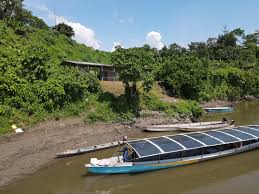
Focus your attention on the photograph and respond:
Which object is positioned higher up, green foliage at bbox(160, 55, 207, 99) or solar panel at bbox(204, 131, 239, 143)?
green foliage at bbox(160, 55, 207, 99)

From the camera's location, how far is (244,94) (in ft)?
178

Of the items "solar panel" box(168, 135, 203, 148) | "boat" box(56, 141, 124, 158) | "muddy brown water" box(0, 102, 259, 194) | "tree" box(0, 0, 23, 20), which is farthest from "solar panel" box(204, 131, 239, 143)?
"tree" box(0, 0, 23, 20)

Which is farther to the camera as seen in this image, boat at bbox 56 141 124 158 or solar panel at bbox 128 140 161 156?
boat at bbox 56 141 124 158

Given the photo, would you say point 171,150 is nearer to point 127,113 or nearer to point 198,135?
point 198,135

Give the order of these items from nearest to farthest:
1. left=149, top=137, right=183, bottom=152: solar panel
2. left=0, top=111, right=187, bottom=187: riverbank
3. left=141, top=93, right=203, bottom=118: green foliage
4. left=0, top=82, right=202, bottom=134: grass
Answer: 1. left=0, top=111, right=187, bottom=187: riverbank
2. left=149, top=137, right=183, bottom=152: solar panel
3. left=0, top=82, right=202, bottom=134: grass
4. left=141, top=93, right=203, bottom=118: green foliage

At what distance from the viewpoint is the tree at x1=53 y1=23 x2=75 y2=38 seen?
5378cm

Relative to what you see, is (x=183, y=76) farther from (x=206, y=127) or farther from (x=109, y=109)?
(x=109, y=109)

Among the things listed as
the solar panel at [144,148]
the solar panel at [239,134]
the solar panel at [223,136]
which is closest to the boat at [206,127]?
the solar panel at [239,134]

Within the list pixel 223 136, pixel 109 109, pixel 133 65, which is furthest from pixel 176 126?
pixel 223 136

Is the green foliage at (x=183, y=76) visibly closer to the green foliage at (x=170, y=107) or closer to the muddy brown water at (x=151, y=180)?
the green foliage at (x=170, y=107)

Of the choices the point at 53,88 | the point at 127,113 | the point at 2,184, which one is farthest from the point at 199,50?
the point at 2,184

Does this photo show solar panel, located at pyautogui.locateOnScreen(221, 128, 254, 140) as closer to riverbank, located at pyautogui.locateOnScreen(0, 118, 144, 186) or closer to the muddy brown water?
the muddy brown water

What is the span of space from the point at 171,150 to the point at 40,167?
28.0 ft

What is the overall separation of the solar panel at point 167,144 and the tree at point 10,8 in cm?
3070
